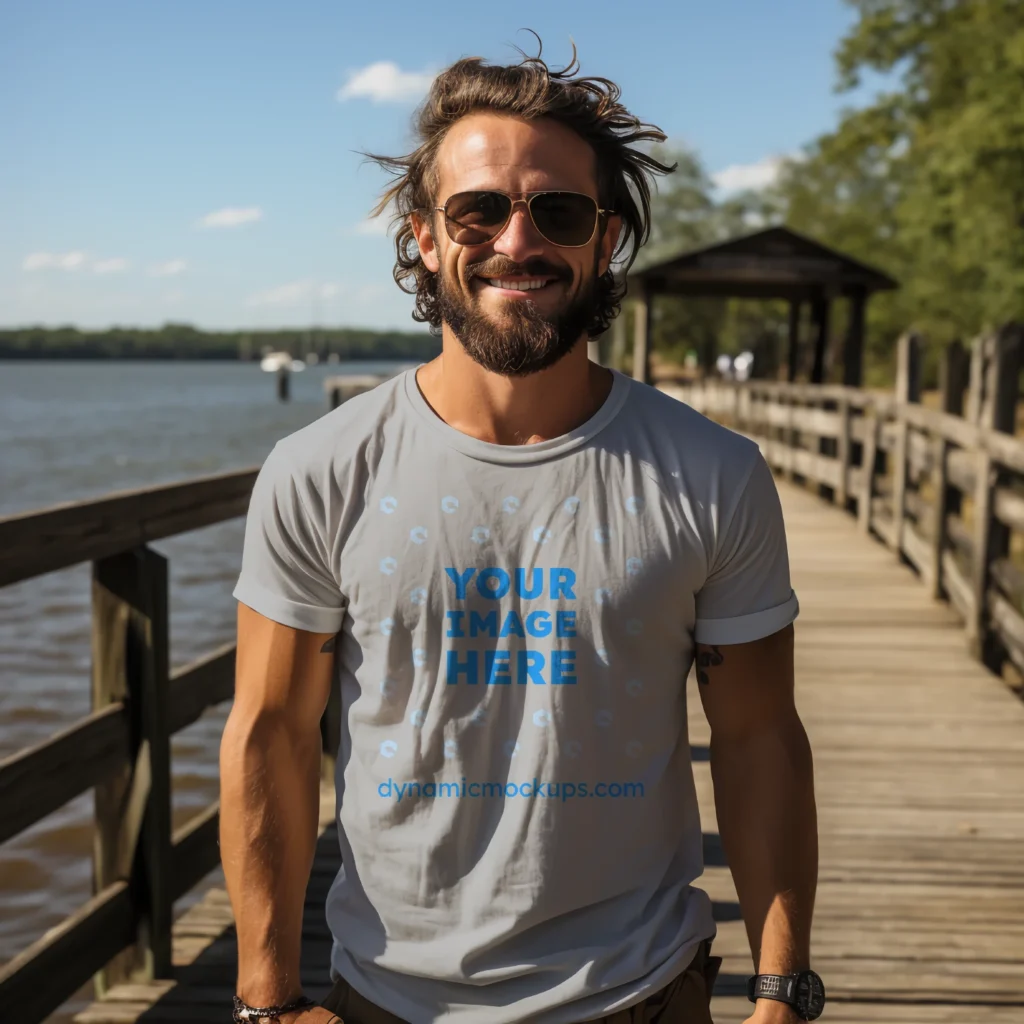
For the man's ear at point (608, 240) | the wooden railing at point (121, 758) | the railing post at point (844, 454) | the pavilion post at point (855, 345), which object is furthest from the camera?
the pavilion post at point (855, 345)

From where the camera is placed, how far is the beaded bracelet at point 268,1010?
1786 mm

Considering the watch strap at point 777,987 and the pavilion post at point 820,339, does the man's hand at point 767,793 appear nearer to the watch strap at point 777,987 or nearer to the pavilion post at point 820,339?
the watch strap at point 777,987

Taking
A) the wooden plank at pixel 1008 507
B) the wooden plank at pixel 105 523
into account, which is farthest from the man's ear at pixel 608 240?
the wooden plank at pixel 1008 507

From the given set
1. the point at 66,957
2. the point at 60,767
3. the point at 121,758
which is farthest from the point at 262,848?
the point at 121,758

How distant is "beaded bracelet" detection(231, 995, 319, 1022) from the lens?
179cm

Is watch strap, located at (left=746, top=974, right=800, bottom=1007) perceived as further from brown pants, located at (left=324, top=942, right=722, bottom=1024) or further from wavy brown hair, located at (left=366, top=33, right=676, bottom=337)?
wavy brown hair, located at (left=366, top=33, right=676, bottom=337)

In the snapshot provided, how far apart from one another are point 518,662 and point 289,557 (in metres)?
0.34

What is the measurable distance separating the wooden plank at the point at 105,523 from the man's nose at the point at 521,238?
1331 millimetres

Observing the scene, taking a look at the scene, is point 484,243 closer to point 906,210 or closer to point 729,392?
point 729,392

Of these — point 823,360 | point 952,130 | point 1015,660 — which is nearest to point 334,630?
point 1015,660

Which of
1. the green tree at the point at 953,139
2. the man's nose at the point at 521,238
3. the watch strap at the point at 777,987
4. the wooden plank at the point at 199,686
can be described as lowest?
the wooden plank at the point at 199,686

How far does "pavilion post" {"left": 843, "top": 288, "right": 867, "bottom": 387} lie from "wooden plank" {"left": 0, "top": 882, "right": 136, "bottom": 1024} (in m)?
16.1

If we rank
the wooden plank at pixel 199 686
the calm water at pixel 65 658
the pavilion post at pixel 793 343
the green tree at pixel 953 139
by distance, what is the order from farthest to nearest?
the green tree at pixel 953 139, the pavilion post at pixel 793 343, the calm water at pixel 65 658, the wooden plank at pixel 199 686

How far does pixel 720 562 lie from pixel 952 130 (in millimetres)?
26292
